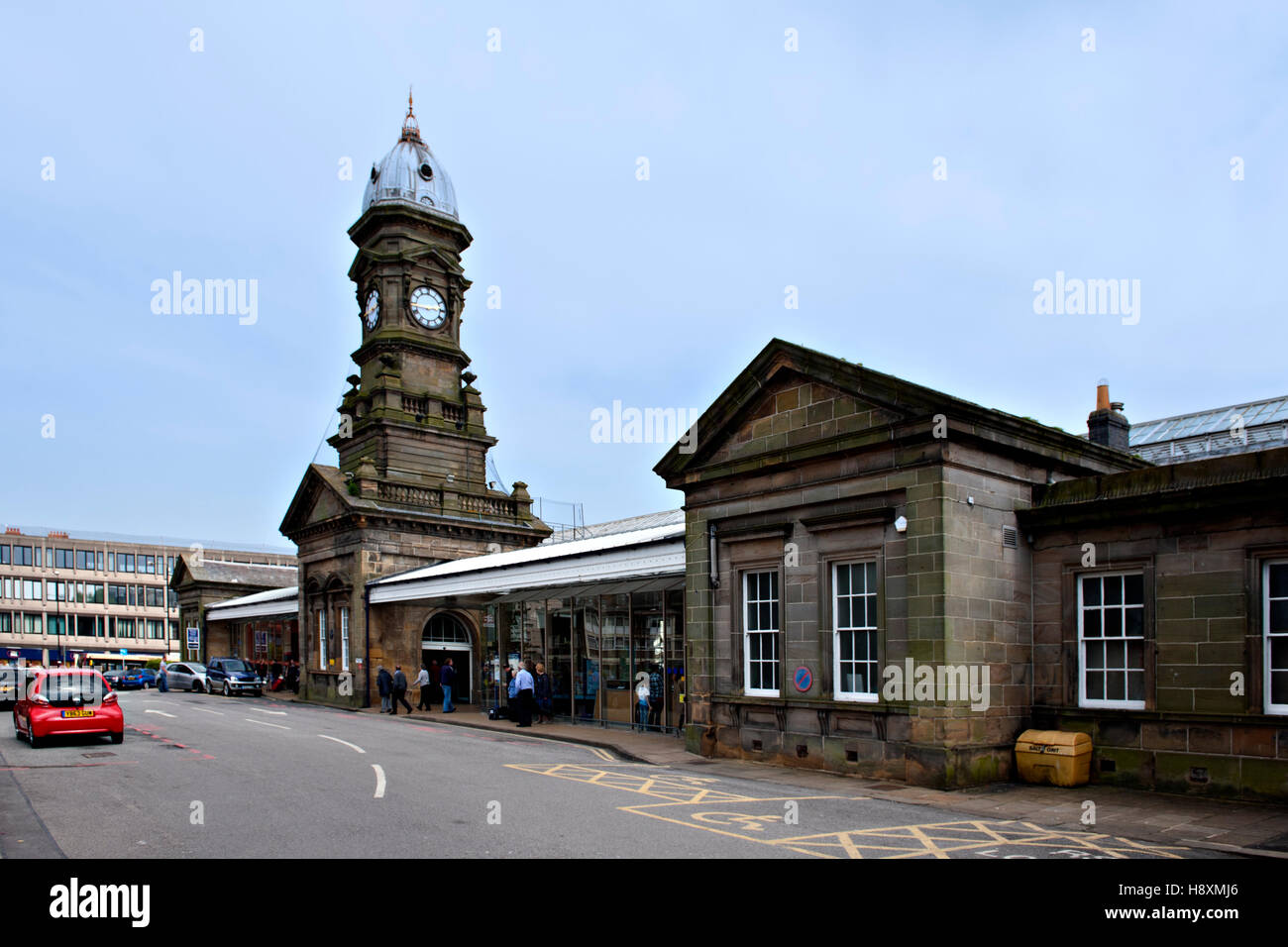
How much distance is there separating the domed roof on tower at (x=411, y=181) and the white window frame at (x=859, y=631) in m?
33.6

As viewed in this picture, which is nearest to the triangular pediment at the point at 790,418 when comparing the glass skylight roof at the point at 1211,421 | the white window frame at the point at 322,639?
the glass skylight roof at the point at 1211,421

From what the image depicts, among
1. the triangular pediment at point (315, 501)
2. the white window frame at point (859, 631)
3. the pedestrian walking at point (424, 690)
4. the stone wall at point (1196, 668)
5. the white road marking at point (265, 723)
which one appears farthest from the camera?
the triangular pediment at point (315, 501)

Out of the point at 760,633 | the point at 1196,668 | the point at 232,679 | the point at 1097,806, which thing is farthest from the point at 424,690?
the point at 1196,668

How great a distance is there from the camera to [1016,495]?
15344mm

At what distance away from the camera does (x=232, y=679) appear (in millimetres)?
41406

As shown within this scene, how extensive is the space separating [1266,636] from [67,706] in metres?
21.0

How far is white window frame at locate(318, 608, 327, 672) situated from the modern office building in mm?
54433

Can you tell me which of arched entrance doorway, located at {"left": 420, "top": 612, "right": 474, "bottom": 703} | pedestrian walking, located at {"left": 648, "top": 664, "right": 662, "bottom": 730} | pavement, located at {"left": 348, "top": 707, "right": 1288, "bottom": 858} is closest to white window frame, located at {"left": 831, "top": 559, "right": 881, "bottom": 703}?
pavement, located at {"left": 348, "top": 707, "right": 1288, "bottom": 858}

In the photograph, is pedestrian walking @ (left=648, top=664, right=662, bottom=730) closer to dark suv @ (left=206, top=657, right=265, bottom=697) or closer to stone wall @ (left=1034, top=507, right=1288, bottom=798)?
stone wall @ (left=1034, top=507, right=1288, bottom=798)

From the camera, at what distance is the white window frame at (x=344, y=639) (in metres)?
36.6

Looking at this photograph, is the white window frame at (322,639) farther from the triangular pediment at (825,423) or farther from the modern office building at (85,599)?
the modern office building at (85,599)

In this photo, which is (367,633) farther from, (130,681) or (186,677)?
(130,681)
